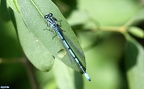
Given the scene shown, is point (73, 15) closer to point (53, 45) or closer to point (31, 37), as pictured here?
point (31, 37)

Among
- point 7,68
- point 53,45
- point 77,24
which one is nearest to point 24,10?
point 53,45

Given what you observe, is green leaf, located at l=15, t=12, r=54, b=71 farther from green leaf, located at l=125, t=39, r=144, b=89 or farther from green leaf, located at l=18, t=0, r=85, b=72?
green leaf, located at l=125, t=39, r=144, b=89

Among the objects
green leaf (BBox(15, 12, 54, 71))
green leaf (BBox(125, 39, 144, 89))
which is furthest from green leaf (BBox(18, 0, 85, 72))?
green leaf (BBox(125, 39, 144, 89))

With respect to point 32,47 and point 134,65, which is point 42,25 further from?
point 134,65

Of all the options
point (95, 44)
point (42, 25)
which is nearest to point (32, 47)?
point (42, 25)

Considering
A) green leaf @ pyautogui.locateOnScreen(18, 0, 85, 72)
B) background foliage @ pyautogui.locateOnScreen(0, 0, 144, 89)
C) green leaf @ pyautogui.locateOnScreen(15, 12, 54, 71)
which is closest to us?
A: green leaf @ pyautogui.locateOnScreen(18, 0, 85, 72)

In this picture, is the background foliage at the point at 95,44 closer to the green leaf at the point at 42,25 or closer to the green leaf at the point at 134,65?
the green leaf at the point at 134,65

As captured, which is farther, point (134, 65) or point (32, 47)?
point (134, 65)

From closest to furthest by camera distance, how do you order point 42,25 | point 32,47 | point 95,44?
point 42,25
point 32,47
point 95,44

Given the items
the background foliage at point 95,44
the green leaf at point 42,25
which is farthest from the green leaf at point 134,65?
the green leaf at point 42,25
